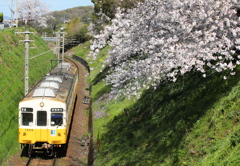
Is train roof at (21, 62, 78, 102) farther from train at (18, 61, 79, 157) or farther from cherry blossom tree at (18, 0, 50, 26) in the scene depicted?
cherry blossom tree at (18, 0, 50, 26)

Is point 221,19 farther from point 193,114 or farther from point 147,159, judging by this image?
point 147,159

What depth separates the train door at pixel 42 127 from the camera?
1361cm

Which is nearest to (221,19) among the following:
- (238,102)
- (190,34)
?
(190,34)

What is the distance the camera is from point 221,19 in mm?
8898

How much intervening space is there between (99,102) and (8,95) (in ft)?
21.1

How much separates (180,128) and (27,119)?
22.6 feet

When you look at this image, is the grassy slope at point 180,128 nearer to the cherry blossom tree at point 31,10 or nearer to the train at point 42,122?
the train at point 42,122

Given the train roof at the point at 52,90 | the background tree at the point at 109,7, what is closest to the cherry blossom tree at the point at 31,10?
the background tree at the point at 109,7

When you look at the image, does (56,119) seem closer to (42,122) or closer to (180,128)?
(42,122)

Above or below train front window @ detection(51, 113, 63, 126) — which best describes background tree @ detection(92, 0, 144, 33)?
above

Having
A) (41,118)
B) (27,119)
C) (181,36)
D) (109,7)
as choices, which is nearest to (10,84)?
(27,119)

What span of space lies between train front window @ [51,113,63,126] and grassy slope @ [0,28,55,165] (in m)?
2.70

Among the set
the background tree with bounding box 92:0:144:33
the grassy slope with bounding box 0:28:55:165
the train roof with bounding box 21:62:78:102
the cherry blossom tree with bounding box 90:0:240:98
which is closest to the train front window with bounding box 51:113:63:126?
the train roof with bounding box 21:62:78:102

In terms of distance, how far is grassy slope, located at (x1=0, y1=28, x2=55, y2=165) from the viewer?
1549 cm
